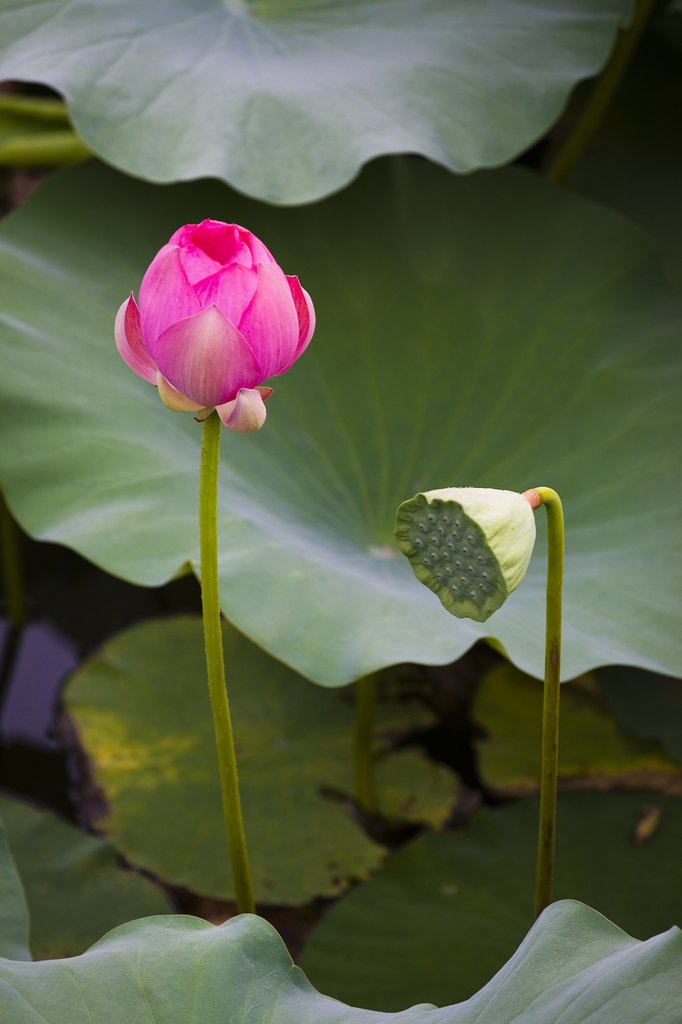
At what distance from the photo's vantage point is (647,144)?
5.03 ft

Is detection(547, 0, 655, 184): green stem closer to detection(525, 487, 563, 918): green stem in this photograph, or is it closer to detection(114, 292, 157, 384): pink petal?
detection(525, 487, 563, 918): green stem

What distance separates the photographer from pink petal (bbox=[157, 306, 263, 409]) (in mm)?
480

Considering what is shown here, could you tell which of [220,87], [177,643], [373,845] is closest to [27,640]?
[177,643]

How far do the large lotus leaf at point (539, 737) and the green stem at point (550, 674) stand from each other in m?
0.43

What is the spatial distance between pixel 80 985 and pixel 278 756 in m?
0.65

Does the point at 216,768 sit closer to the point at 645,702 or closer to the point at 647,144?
the point at 645,702

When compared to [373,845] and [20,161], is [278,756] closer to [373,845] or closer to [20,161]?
[373,845]

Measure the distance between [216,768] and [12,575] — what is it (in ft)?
1.70

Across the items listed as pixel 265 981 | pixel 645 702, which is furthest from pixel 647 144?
pixel 265 981

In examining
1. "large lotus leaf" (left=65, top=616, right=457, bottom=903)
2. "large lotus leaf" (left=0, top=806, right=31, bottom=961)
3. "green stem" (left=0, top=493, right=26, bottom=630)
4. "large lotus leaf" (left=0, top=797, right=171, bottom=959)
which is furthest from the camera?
"green stem" (left=0, top=493, right=26, bottom=630)

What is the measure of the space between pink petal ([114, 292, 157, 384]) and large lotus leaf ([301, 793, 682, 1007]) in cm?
71

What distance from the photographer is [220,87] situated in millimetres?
1008

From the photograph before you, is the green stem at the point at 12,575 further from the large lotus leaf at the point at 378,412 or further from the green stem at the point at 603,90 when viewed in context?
the green stem at the point at 603,90

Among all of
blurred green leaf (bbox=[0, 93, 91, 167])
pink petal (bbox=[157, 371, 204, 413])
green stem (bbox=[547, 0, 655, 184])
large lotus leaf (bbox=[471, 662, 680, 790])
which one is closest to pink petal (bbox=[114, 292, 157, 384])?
pink petal (bbox=[157, 371, 204, 413])
